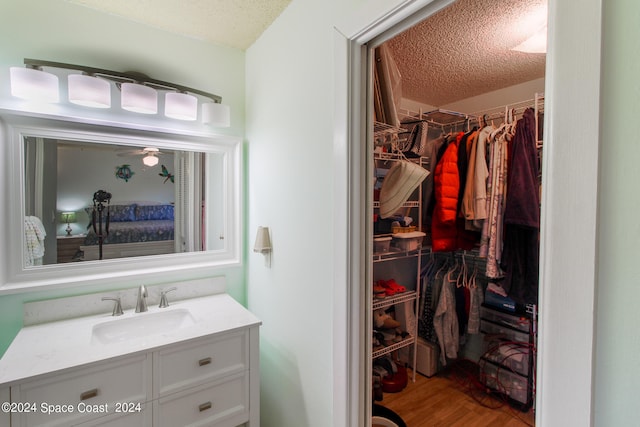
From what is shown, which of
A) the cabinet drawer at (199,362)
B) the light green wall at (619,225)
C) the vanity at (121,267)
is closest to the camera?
the light green wall at (619,225)

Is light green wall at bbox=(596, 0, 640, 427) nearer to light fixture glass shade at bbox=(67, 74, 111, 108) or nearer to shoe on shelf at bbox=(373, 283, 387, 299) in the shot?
shoe on shelf at bbox=(373, 283, 387, 299)

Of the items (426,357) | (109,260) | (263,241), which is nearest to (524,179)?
(263,241)

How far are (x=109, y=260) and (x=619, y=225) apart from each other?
6.24 feet

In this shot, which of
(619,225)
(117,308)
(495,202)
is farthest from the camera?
(495,202)

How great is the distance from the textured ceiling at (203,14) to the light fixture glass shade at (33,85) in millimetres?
408

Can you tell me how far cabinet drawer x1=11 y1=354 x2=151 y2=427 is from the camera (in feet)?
3.31

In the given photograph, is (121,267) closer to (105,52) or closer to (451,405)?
(105,52)

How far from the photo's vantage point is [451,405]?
2035 mm

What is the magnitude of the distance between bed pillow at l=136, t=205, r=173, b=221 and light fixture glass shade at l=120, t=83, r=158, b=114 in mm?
501

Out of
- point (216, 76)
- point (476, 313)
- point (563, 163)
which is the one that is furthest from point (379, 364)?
point (216, 76)

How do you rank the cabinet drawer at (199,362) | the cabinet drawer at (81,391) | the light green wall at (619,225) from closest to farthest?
the light green wall at (619,225), the cabinet drawer at (81,391), the cabinet drawer at (199,362)

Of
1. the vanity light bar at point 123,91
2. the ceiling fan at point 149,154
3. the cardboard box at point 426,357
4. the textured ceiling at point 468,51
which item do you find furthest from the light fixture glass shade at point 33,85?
the cardboard box at point 426,357

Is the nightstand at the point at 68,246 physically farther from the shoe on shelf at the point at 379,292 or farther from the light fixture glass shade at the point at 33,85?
the shoe on shelf at the point at 379,292

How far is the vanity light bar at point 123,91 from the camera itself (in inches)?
50.1
